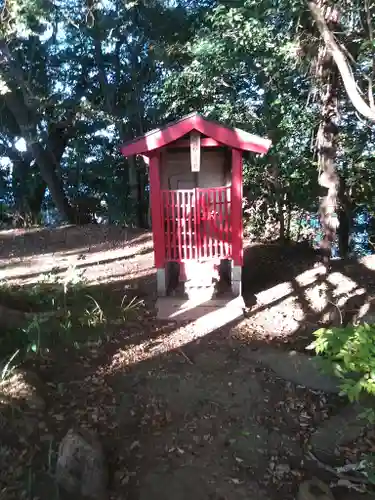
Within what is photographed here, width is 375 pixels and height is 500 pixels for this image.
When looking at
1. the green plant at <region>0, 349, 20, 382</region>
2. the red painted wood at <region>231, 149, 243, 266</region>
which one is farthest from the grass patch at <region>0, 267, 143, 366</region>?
the red painted wood at <region>231, 149, 243, 266</region>

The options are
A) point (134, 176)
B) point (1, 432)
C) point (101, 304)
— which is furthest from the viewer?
point (134, 176)

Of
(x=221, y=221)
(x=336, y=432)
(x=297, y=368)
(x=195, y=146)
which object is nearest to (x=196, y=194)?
(x=221, y=221)

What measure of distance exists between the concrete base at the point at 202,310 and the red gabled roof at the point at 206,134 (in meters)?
2.25

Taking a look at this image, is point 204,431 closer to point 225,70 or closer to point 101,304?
point 101,304

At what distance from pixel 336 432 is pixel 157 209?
3671 millimetres

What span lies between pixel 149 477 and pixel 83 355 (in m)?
1.79

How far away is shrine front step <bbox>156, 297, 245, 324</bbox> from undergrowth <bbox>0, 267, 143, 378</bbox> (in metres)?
0.43

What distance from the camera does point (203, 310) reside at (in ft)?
19.7

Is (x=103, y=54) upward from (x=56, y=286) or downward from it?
upward

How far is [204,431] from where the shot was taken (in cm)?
370

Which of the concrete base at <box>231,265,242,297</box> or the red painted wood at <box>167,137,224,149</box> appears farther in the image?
the concrete base at <box>231,265,242,297</box>

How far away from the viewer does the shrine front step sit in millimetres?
5727

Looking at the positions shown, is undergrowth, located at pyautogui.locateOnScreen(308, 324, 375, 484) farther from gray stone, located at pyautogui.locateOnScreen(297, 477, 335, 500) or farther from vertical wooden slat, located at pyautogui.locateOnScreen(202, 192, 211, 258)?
vertical wooden slat, located at pyautogui.locateOnScreen(202, 192, 211, 258)

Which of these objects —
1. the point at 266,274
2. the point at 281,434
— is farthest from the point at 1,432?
the point at 266,274
